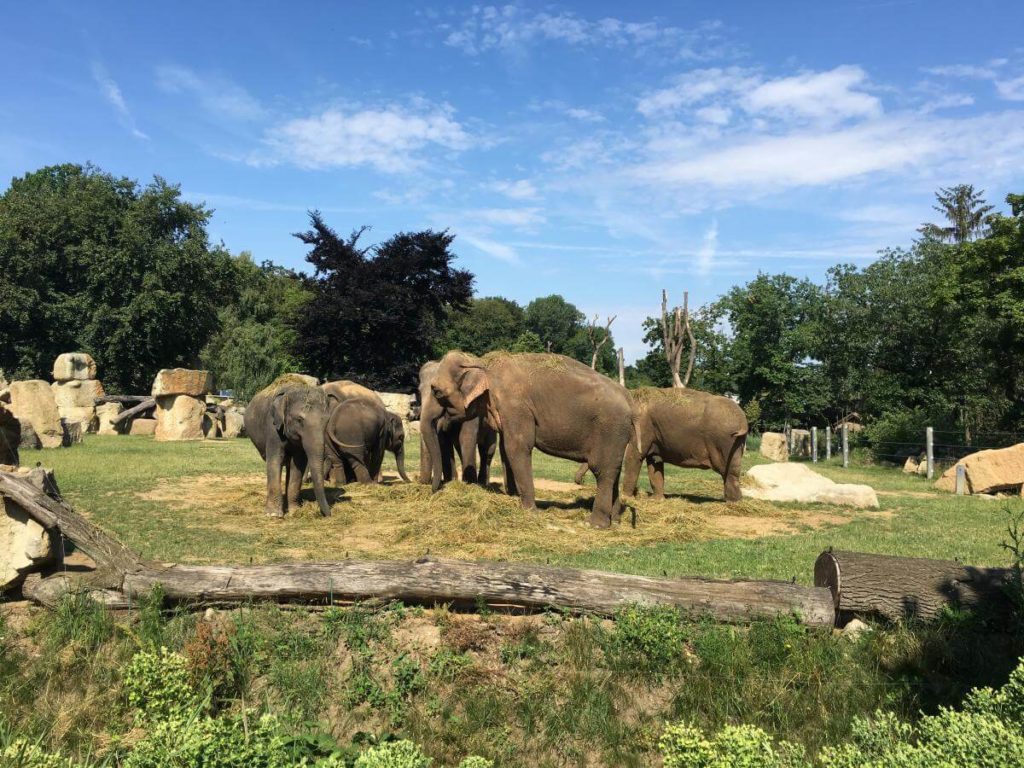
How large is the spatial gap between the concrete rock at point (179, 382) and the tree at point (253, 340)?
9744 millimetres

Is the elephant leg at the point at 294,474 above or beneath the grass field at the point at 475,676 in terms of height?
above

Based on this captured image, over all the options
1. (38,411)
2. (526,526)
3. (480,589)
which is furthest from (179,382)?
(480,589)

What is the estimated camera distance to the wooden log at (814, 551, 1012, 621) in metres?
6.25

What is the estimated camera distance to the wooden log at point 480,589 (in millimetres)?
6391

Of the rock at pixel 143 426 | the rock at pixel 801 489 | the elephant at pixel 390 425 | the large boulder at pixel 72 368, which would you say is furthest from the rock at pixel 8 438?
the rock at pixel 143 426

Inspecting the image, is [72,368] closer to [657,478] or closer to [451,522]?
[657,478]

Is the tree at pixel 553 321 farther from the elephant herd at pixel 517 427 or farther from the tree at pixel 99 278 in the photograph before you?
the elephant herd at pixel 517 427

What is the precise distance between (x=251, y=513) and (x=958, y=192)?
43.2 metres

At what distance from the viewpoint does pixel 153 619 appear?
6.20 meters

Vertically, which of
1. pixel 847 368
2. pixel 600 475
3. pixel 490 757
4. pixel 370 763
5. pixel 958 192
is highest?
pixel 958 192

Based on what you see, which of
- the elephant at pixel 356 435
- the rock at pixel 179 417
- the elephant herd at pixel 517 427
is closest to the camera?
the elephant herd at pixel 517 427

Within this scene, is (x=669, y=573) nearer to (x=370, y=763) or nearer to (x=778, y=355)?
(x=370, y=763)

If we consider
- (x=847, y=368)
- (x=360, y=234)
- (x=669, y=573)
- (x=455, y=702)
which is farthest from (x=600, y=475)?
(x=360, y=234)

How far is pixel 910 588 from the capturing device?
6367 millimetres
